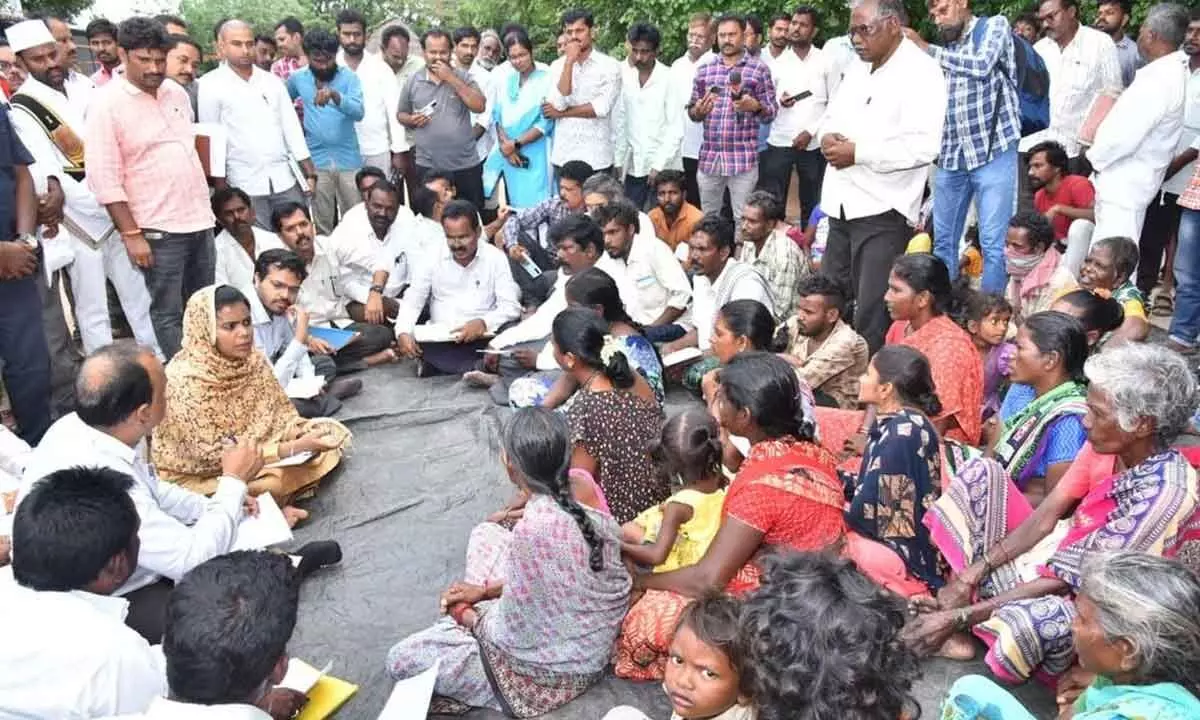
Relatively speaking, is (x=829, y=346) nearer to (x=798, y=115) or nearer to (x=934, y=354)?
(x=934, y=354)

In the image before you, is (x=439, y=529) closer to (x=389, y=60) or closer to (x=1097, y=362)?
(x=1097, y=362)

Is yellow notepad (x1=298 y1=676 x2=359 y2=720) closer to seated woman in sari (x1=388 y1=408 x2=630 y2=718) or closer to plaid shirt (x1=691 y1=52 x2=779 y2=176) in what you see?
→ seated woman in sari (x1=388 y1=408 x2=630 y2=718)

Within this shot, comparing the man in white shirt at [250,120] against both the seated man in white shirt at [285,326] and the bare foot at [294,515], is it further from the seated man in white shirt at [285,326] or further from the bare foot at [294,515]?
the bare foot at [294,515]

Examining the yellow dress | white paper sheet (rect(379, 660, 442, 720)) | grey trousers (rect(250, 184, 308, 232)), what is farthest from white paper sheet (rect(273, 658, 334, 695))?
grey trousers (rect(250, 184, 308, 232))

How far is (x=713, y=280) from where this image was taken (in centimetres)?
499

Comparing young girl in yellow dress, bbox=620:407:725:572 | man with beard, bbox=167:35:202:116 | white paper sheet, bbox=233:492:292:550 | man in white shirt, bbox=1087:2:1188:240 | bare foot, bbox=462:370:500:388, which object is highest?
man with beard, bbox=167:35:202:116

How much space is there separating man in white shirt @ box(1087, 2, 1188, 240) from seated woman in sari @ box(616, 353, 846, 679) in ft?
10.00

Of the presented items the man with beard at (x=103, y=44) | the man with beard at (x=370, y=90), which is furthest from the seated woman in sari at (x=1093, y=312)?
the man with beard at (x=103, y=44)

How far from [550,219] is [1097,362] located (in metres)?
4.18

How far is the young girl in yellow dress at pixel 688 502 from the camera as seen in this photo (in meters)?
2.79

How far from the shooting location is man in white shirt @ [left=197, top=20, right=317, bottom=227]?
5.75 metres

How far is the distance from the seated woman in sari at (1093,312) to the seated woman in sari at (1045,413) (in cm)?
71

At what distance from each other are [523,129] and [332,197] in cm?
160

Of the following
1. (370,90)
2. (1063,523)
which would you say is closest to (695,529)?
(1063,523)
